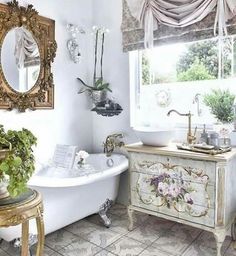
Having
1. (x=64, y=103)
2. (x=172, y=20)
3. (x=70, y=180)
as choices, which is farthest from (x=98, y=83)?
(x=70, y=180)

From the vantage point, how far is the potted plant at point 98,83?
3.09 m

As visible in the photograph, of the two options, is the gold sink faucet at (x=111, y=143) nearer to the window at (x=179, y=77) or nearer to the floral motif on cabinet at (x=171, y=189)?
the window at (x=179, y=77)

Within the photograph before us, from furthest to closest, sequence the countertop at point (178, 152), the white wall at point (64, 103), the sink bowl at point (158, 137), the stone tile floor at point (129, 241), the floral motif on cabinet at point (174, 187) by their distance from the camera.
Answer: the white wall at point (64, 103), the sink bowl at point (158, 137), the stone tile floor at point (129, 241), the floral motif on cabinet at point (174, 187), the countertop at point (178, 152)

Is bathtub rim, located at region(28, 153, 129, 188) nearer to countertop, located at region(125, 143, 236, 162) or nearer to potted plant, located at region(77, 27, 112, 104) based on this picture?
countertop, located at region(125, 143, 236, 162)

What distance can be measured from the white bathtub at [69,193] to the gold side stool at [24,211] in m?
0.34

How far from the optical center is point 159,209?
7.45ft

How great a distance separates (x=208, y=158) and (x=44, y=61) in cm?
190

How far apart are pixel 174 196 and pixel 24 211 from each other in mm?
1190

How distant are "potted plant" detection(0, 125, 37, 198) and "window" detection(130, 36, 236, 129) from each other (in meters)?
1.58

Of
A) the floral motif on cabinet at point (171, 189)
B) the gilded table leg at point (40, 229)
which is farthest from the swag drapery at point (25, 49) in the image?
the floral motif on cabinet at point (171, 189)

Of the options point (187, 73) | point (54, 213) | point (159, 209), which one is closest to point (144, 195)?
point (159, 209)

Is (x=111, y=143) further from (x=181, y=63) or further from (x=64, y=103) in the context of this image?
(x=181, y=63)

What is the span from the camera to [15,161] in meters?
1.49

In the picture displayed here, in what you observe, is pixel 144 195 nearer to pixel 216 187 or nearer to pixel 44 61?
pixel 216 187
